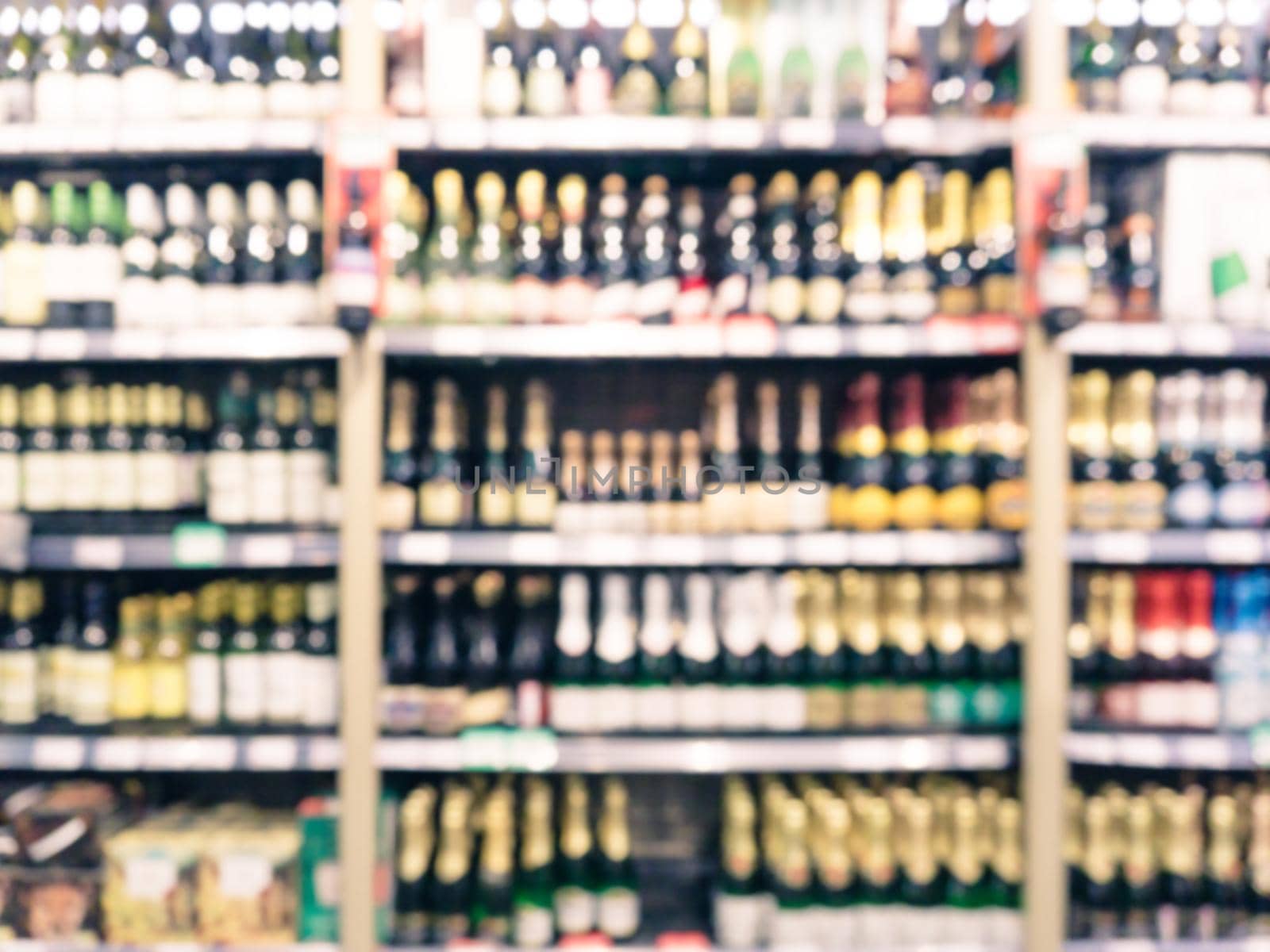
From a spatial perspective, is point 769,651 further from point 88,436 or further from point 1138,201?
point 88,436

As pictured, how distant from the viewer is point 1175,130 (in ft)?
5.44

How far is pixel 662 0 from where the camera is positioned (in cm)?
206

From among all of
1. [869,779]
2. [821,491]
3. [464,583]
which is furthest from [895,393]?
[464,583]

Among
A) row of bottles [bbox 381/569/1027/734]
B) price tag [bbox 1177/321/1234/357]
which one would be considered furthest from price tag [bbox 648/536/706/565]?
price tag [bbox 1177/321/1234/357]

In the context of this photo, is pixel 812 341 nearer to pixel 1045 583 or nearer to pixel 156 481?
pixel 1045 583

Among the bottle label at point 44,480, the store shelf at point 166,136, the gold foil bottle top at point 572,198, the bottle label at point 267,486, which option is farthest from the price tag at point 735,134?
the bottle label at point 44,480

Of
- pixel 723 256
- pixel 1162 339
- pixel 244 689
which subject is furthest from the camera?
pixel 723 256

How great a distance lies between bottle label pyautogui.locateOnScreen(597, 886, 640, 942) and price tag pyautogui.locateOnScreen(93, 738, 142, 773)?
1.03 m

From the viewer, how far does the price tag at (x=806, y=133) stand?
1.67 m

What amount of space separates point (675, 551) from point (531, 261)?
0.75m

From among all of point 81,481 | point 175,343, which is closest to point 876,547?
point 175,343

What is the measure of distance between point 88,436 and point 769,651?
64.9 inches

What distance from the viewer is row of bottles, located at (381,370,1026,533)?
1.75m

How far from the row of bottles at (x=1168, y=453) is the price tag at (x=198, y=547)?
1837mm
